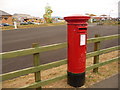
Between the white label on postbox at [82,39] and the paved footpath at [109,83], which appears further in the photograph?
the paved footpath at [109,83]

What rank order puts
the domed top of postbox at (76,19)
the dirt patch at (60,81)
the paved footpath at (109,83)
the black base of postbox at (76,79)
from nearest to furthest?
the domed top of postbox at (76,19), the black base of postbox at (76,79), the paved footpath at (109,83), the dirt patch at (60,81)

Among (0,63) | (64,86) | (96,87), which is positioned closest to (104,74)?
(96,87)

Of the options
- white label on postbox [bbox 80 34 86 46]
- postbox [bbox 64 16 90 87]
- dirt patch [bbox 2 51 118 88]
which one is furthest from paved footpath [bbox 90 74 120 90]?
white label on postbox [bbox 80 34 86 46]

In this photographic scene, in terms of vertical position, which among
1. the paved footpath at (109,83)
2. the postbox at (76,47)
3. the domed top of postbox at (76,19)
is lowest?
the paved footpath at (109,83)

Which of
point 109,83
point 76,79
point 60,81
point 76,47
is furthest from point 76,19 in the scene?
point 109,83

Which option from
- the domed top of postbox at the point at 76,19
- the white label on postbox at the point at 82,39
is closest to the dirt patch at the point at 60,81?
the white label on postbox at the point at 82,39

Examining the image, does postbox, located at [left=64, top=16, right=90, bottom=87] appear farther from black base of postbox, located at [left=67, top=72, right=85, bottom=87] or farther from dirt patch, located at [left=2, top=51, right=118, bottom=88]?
dirt patch, located at [left=2, top=51, right=118, bottom=88]

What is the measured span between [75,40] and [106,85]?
1.39 meters

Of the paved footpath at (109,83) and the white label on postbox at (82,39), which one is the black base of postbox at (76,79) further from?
the white label on postbox at (82,39)

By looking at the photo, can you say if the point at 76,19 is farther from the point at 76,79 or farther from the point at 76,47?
the point at 76,79

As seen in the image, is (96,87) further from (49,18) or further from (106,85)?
(49,18)

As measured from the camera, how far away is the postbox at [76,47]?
250cm

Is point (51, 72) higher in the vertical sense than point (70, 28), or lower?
lower

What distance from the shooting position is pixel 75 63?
2701mm
